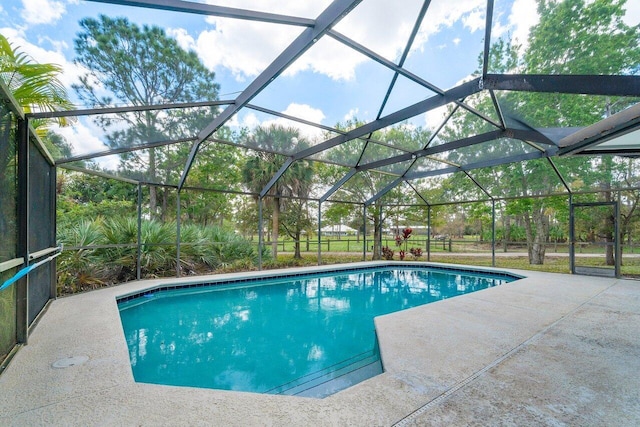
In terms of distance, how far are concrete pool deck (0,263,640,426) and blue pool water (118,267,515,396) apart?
0.51 metres

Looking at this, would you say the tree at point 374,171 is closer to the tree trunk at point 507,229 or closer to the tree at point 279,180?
the tree at point 279,180

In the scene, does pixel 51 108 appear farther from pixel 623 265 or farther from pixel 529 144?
pixel 623 265

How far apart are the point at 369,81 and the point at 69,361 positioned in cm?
541

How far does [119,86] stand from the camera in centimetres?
393

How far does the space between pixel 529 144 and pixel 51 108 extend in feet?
28.5

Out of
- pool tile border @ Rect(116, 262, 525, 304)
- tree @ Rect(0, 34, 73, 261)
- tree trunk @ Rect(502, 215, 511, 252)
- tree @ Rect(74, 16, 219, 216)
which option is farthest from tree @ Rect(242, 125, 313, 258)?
tree trunk @ Rect(502, 215, 511, 252)

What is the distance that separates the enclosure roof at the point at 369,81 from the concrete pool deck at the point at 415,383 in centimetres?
224

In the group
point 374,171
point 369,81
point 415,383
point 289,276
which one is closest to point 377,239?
point 374,171

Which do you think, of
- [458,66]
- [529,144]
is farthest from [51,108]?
[529,144]

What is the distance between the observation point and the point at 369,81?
494cm

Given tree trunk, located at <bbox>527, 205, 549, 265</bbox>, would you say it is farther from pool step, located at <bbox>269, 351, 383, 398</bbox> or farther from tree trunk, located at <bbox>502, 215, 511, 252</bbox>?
pool step, located at <bbox>269, 351, 383, 398</bbox>

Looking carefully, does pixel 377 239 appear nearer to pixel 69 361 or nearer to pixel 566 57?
pixel 566 57

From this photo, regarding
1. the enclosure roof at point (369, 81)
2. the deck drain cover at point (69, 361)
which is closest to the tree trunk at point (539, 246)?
the enclosure roof at point (369, 81)

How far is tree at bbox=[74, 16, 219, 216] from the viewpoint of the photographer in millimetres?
3510
